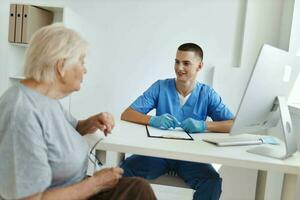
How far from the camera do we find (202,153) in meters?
1.20

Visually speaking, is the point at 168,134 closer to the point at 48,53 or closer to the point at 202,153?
the point at 202,153

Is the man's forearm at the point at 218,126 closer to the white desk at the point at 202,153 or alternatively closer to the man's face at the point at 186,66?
the white desk at the point at 202,153

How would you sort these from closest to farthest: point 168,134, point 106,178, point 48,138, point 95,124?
1. point 48,138
2. point 106,178
3. point 95,124
4. point 168,134

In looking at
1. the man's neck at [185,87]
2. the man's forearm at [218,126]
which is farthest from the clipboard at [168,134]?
the man's neck at [185,87]

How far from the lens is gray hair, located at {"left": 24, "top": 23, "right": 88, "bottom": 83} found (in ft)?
3.18

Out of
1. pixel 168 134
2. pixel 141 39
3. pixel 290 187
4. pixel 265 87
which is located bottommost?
pixel 290 187

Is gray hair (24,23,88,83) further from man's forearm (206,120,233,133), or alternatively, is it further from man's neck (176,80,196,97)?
man's neck (176,80,196,97)

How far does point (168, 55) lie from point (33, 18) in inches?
44.7

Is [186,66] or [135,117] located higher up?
[186,66]

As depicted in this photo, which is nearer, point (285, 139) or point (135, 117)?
point (285, 139)

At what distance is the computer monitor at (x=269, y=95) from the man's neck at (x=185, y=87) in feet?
2.19

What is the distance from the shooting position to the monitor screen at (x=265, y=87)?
1170mm

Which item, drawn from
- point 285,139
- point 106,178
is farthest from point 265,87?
point 106,178

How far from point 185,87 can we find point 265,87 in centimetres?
79
